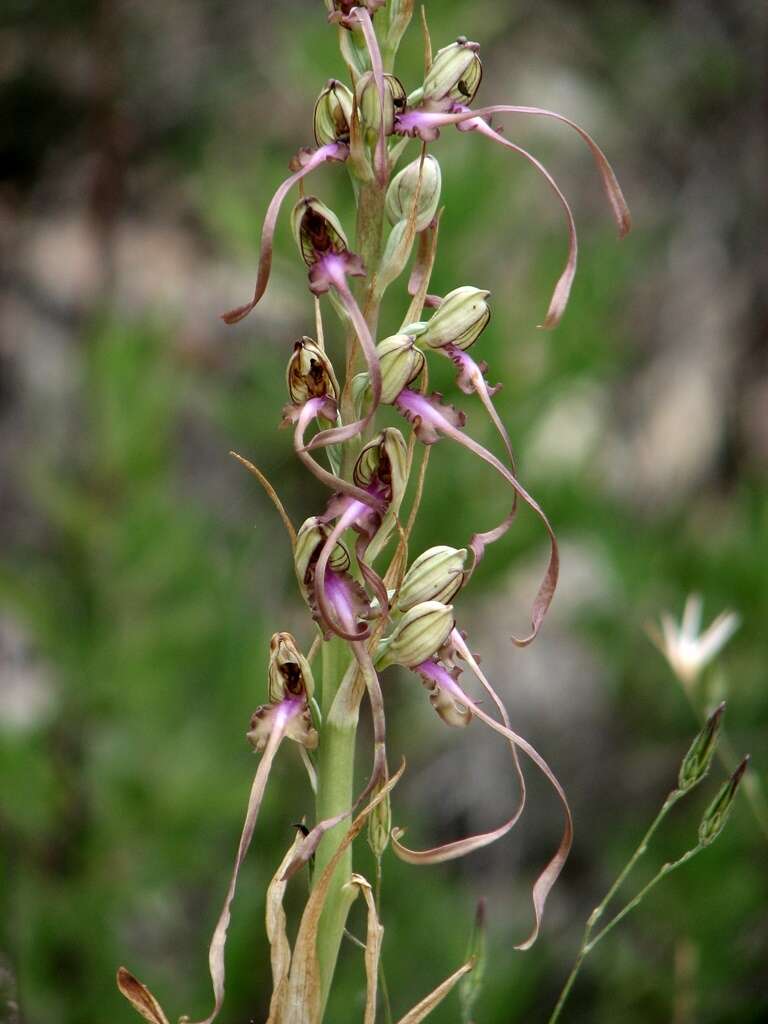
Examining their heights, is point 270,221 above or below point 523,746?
above

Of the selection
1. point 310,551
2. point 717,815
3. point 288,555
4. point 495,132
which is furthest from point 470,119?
point 288,555

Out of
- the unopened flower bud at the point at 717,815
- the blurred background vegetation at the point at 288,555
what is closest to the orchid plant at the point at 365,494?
the unopened flower bud at the point at 717,815

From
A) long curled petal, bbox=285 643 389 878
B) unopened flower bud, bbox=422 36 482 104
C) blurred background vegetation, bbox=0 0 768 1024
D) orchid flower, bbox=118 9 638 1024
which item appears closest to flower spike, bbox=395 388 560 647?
orchid flower, bbox=118 9 638 1024

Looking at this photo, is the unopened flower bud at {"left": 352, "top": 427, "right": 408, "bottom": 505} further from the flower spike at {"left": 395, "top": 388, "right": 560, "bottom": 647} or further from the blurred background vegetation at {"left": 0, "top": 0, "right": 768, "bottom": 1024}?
the blurred background vegetation at {"left": 0, "top": 0, "right": 768, "bottom": 1024}

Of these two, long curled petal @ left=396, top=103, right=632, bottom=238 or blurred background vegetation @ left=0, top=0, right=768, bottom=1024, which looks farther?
blurred background vegetation @ left=0, top=0, right=768, bottom=1024

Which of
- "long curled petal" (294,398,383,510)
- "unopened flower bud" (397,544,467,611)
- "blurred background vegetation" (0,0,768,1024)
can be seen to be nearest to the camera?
"long curled petal" (294,398,383,510)

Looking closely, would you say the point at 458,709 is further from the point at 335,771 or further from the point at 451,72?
the point at 451,72

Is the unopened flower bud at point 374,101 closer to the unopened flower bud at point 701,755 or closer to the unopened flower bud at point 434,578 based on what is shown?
the unopened flower bud at point 434,578
